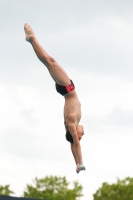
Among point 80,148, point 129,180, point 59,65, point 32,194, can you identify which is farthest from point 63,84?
point 129,180

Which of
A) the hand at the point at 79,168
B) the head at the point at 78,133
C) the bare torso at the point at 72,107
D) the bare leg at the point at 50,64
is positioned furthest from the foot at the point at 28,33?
the hand at the point at 79,168

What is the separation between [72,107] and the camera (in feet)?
46.0

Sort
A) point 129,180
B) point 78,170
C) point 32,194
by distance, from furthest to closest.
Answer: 1. point 129,180
2. point 32,194
3. point 78,170

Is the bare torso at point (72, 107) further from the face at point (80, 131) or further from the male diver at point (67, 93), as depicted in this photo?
the face at point (80, 131)

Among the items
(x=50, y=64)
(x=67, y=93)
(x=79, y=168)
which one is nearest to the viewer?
(x=79, y=168)

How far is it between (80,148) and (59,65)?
2.26 m

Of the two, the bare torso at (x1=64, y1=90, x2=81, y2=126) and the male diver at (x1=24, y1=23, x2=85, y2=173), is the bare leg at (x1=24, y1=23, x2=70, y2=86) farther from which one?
the bare torso at (x1=64, y1=90, x2=81, y2=126)

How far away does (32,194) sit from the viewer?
181 feet

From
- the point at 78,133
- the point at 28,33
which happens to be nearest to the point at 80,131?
the point at 78,133

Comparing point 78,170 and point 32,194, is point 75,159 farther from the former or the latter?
point 32,194

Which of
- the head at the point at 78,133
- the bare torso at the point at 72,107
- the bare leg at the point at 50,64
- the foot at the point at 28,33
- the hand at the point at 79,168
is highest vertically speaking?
the foot at the point at 28,33

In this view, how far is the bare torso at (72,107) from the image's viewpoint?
1395 centimetres

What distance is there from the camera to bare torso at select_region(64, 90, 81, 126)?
549 inches

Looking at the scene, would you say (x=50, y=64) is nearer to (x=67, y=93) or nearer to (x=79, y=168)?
(x=67, y=93)
